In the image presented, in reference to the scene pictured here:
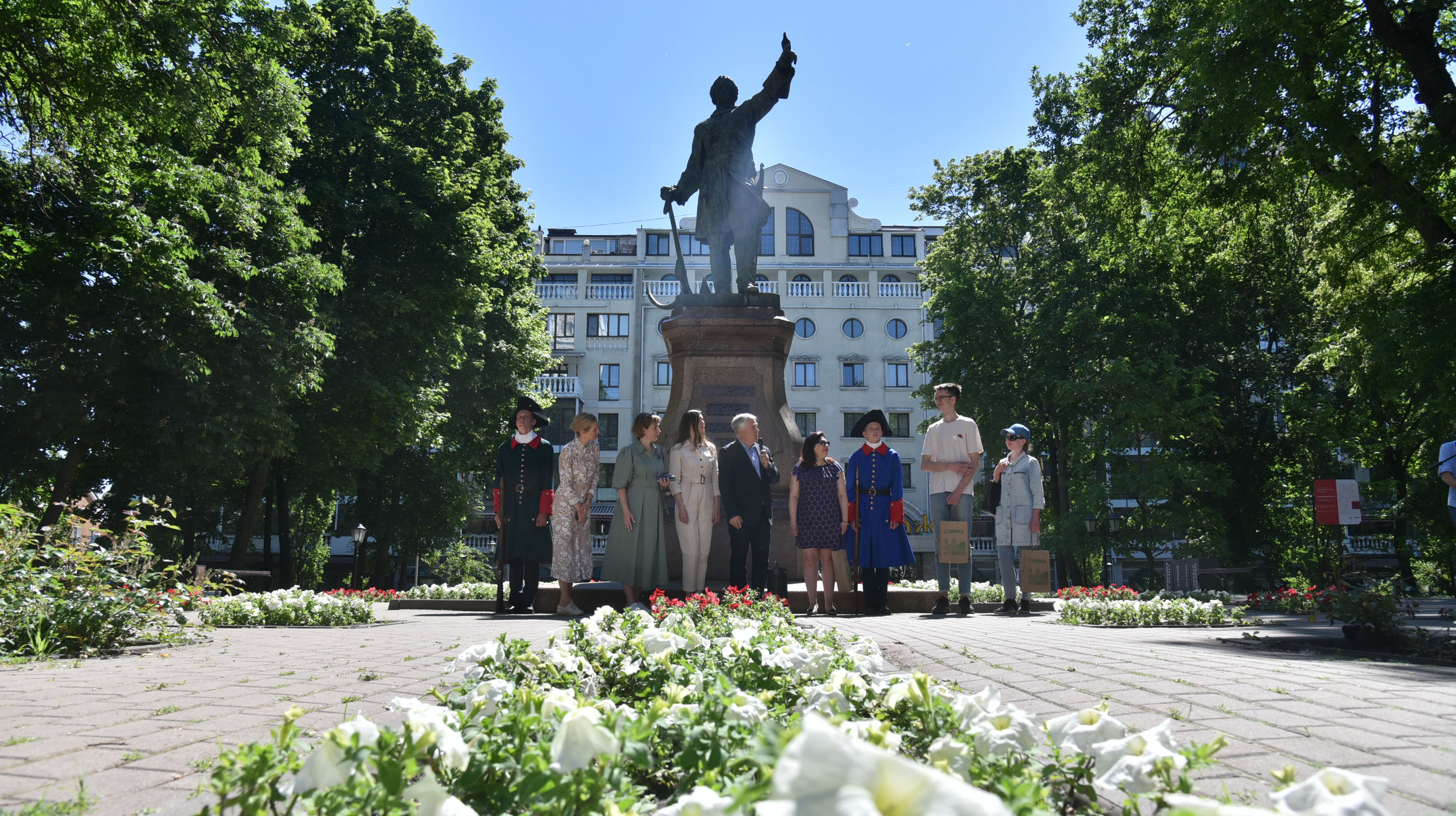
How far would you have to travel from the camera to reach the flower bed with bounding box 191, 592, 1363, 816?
1.06 metres

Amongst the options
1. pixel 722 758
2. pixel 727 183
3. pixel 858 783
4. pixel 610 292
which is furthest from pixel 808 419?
pixel 858 783

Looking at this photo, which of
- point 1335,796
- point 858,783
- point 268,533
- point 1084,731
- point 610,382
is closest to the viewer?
point 858,783

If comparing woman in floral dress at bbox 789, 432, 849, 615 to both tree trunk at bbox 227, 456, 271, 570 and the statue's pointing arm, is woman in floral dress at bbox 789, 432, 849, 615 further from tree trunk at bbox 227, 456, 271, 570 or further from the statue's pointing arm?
tree trunk at bbox 227, 456, 271, 570

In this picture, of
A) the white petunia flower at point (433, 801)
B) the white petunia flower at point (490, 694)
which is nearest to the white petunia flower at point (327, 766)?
the white petunia flower at point (433, 801)

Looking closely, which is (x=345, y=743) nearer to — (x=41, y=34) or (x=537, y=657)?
(x=537, y=657)

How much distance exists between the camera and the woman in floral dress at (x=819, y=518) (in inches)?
373

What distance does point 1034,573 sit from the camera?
1080cm

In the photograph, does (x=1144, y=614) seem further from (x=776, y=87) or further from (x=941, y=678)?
(x=776, y=87)

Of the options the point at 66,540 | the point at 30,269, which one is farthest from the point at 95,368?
the point at 66,540

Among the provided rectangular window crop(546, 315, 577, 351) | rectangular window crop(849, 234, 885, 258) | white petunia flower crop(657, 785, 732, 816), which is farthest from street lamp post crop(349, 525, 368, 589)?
rectangular window crop(849, 234, 885, 258)

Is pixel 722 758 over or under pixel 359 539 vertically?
under

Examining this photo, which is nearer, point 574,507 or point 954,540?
point 574,507

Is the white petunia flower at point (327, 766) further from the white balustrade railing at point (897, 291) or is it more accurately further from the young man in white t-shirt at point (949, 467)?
the white balustrade railing at point (897, 291)

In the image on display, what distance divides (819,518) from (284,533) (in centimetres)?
2120
